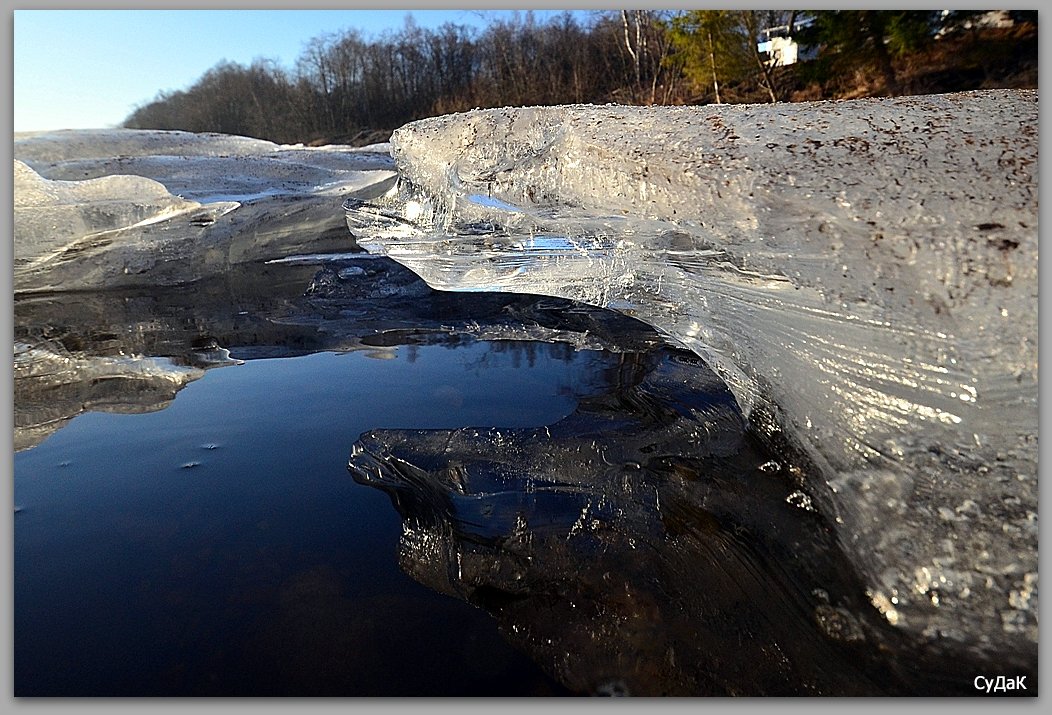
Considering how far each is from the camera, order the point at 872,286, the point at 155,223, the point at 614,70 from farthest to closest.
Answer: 1. the point at 614,70
2. the point at 155,223
3. the point at 872,286

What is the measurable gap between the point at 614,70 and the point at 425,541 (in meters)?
20.7

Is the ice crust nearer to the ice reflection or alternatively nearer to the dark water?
the dark water

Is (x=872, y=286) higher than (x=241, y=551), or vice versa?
(x=872, y=286)

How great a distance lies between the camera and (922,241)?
3.42 feet

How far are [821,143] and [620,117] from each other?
17.6 inches

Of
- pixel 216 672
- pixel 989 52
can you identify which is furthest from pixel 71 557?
pixel 989 52

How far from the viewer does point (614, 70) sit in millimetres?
19672

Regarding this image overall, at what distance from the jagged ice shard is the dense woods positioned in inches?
403

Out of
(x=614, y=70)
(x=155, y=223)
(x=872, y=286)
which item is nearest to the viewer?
(x=872, y=286)

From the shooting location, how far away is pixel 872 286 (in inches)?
43.6

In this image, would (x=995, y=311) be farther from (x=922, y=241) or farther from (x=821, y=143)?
(x=821, y=143)

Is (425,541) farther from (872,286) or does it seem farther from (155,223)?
(155,223)

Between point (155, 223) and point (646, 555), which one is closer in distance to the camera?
point (646, 555)

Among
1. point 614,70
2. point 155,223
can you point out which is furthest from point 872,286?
point 614,70
